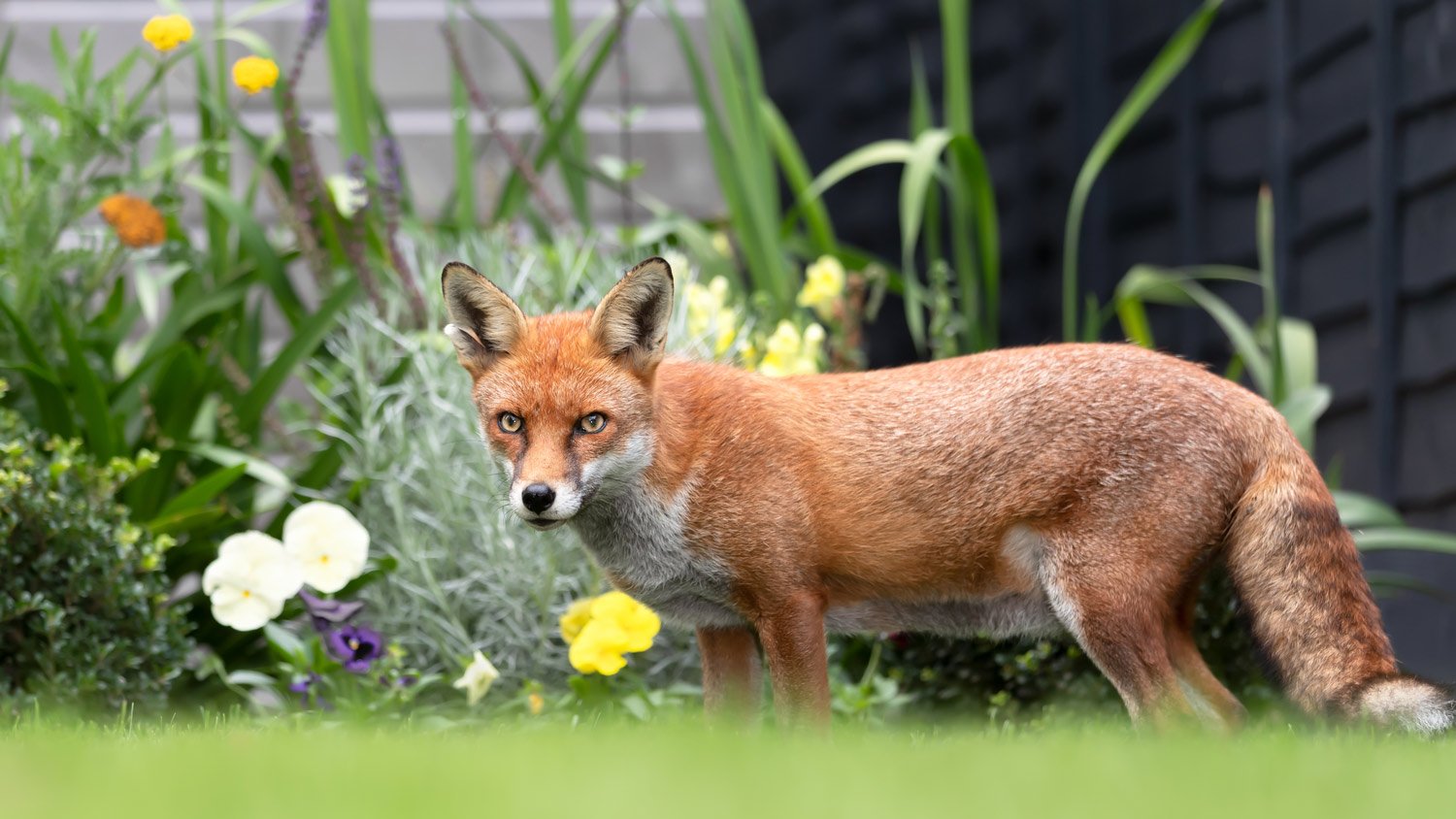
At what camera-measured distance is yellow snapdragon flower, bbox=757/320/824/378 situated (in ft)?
15.7

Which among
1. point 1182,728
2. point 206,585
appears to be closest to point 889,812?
point 1182,728

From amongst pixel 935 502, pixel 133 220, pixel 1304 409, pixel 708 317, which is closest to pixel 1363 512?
pixel 1304 409

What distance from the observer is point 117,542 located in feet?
13.5

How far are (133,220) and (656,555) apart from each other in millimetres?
2596

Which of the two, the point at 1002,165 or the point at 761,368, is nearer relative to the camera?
the point at 761,368

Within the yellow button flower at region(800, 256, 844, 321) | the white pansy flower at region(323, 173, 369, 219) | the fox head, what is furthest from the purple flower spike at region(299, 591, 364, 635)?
the yellow button flower at region(800, 256, 844, 321)

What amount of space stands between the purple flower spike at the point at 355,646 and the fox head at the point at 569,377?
1.13 metres

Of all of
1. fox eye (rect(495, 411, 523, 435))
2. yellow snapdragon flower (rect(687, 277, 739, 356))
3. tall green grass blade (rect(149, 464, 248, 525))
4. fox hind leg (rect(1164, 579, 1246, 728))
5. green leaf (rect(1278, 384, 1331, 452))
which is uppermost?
yellow snapdragon flower (rect(687, 277, 739, 356))

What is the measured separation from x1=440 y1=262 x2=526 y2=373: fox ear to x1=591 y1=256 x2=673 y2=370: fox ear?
0.69ft

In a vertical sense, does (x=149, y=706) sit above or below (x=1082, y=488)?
below

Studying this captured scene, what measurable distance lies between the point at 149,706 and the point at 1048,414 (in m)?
2.68

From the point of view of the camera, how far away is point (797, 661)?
321 centimetres

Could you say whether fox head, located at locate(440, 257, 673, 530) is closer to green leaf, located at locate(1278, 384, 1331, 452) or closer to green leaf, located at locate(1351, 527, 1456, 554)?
green leaf, located at locate(1278, 384, 1331, 452)

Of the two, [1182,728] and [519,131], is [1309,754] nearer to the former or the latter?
[1182,728]
